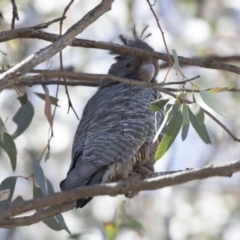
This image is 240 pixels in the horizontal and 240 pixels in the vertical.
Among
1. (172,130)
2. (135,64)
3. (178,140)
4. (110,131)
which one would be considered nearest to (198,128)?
(172,130)

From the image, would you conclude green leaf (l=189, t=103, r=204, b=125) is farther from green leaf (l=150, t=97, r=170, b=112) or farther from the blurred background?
the blurred background

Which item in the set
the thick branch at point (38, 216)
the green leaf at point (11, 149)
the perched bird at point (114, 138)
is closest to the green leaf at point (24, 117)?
the perched bird at point (114, 138)

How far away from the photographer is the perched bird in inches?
136

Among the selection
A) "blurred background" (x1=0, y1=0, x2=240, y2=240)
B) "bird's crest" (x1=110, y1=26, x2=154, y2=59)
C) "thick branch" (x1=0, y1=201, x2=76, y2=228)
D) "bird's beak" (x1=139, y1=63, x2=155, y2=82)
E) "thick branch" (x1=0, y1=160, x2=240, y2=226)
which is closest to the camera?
"thick branch" (x1=0, y1=160, x2=240, y2=226)

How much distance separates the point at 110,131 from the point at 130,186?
6.31 ft

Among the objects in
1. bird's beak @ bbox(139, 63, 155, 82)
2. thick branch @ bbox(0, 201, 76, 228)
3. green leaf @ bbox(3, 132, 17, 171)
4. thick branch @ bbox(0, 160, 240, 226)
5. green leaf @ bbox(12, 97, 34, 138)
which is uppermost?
bird's beak @ bbox(139, 63, 155, 82)

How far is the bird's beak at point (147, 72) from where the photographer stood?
5211 millimetres

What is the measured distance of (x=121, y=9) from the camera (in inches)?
296

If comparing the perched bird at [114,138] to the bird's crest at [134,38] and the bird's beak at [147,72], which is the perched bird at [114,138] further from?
the bird's crest at [134,38]

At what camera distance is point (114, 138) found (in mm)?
3852

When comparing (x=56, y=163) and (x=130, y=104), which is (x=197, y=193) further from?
(x=130, y=104)

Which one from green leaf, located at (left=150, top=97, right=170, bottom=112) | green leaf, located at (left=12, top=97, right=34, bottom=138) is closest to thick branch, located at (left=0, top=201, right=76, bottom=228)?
green leaf, located at (left=150, top=97, right=170, bottom=112)

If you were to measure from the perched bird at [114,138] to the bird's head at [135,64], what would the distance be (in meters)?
0.08

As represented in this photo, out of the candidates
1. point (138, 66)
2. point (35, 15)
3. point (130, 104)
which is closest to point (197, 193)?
point (35, 15)
